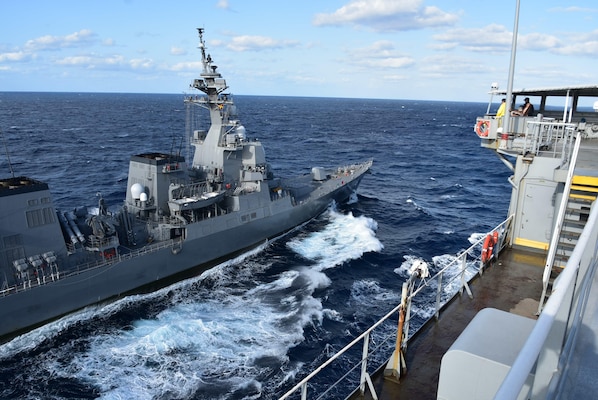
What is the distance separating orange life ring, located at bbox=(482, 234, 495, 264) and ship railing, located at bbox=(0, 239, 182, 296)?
1479 centimetres

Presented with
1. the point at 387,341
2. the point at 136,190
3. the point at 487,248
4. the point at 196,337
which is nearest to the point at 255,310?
the point at 196,337

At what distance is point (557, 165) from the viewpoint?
1164cm

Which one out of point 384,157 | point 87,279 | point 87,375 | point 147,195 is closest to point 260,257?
point 147,195

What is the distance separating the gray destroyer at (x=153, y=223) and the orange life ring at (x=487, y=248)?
14802mm

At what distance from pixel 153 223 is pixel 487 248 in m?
16.8

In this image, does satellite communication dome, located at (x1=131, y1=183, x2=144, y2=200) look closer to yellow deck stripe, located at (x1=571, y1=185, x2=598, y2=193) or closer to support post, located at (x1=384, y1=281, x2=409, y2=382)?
support post, located at (x1=384, y1=281, x2=409, y2=382)

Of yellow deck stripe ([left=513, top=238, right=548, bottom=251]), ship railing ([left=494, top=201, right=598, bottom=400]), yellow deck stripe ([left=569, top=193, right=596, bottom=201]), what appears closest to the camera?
ship railing ([left=494, top=201, right=598, bottom=400])

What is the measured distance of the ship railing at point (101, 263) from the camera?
1662cm

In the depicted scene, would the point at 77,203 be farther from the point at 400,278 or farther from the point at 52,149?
the point at 52,149

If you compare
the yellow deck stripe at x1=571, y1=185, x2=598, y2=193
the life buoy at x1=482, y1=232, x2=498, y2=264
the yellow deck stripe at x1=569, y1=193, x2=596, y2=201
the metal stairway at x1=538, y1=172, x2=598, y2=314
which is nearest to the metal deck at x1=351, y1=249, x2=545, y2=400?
the life buoy at x1=482, y1=232, x2=498, y2=264

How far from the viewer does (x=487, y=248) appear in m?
11.2

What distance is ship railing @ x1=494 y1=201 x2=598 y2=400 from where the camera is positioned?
183 centimetres

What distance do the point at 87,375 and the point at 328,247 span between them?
1475 cm

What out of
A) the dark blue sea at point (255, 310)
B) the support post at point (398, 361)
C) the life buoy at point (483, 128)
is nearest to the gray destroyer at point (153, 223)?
the dark blue sea at point (255, 310)
